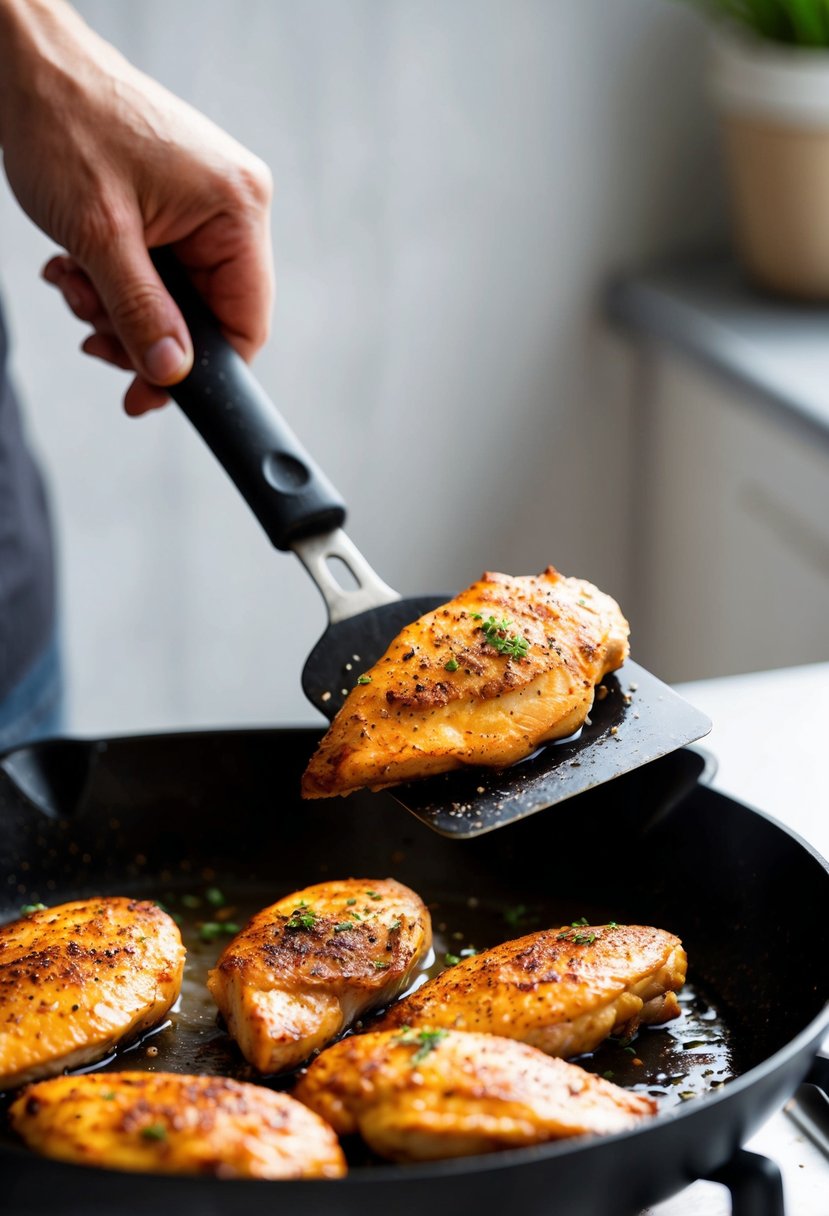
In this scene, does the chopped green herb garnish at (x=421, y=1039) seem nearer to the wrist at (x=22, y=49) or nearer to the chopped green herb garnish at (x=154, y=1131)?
the chopped green herb garnish at (x=154, y=1131)

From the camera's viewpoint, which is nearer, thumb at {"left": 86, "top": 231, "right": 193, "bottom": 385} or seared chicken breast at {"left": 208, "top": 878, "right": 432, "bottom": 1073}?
seared chicken breast at {"left": 208, "top": 878, "right": 432, "bottom": 1073}

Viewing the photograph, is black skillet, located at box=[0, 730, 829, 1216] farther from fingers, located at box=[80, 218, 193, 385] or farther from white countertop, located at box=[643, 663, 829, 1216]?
fingers, located at box=[80, 218, 193, 385]

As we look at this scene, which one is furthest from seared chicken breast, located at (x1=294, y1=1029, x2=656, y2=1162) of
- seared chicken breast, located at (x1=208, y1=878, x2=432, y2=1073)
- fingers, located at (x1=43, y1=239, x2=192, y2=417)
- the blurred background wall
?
the blurred background wall

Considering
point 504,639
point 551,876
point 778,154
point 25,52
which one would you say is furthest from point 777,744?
point 778,154

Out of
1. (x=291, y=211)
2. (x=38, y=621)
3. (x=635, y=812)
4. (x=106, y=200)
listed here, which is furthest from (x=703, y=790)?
(x=291, y=211)

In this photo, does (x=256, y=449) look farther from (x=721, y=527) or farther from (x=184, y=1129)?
(x=721, y=527)

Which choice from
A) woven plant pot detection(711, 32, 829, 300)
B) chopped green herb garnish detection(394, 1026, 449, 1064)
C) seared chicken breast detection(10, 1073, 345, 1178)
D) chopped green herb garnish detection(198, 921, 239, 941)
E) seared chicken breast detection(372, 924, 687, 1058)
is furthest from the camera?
woven plant pot detection(711, 32, 829, 300)

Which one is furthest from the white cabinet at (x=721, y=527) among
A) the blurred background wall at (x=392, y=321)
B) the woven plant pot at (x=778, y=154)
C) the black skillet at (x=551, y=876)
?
the black skillet at (x=551, y=876)
